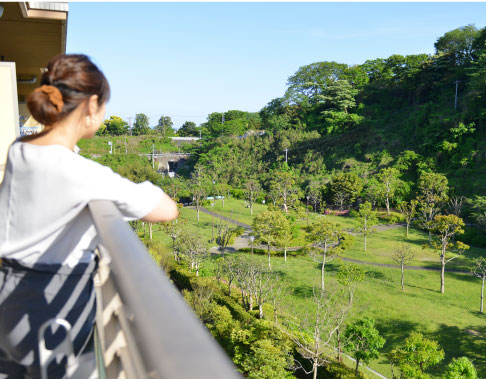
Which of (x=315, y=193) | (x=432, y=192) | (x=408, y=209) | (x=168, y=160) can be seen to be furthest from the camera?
(x=168, y=160)

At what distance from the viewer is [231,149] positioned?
30531mm

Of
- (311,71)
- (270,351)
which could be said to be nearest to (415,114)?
(311,71)

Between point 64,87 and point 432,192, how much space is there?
67.4 feet

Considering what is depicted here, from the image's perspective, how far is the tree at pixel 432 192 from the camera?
18562 millimetres

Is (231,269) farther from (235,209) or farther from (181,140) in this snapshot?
(181,140)

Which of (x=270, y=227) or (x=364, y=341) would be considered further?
(x=270, y=227)

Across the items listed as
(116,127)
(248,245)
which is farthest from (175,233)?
(116,127)

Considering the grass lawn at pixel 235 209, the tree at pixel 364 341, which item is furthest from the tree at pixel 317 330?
the grass lawn at pixel 235 209

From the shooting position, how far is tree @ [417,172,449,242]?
18562 millimetres

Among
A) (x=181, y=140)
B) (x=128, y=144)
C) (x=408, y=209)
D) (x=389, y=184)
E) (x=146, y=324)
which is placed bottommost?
(x=408, y=209)

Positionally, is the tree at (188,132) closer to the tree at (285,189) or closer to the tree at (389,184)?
the tree at (285,189)

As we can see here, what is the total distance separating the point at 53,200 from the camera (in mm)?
700

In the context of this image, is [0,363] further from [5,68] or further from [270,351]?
[270,351]

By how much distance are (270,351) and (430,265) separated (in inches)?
349
